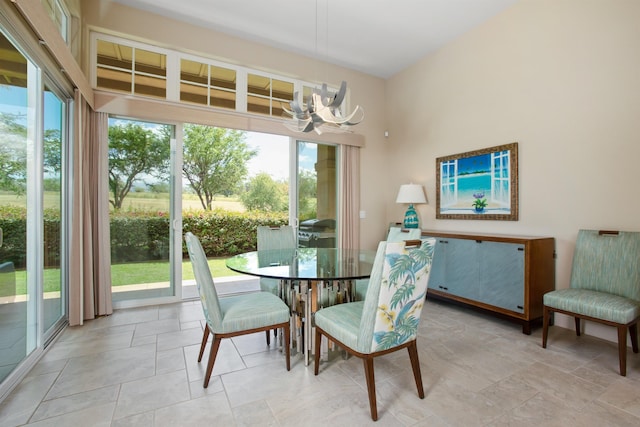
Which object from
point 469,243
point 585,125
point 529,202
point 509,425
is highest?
point 585,125

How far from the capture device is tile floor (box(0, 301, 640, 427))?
1.60 meters

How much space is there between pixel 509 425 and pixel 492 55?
363cm

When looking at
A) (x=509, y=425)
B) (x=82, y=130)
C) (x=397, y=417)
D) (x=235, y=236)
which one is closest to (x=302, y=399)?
(x=397, y=417)

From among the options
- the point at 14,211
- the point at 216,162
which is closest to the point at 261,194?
the point at 216,162

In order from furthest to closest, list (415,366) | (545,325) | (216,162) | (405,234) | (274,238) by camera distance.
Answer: (216,162)
(274,238)
(405,234)
(545,325)
(415,366)

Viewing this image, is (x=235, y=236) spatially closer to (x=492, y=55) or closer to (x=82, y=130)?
(x=82, y=130)

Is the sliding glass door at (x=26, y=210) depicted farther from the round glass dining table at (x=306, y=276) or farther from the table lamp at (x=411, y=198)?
the table lamp at (x=411, y=198)

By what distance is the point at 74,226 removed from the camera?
2861mm

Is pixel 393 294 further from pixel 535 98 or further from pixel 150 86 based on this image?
pixel 150 86

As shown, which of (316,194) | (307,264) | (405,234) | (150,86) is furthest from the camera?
(316,194)

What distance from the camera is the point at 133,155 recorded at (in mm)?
3441

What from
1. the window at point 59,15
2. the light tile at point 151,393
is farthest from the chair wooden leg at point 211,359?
the window at point 59,15

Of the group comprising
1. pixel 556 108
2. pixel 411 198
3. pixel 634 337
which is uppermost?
pixel 556 108

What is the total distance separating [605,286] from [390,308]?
2.17 m
